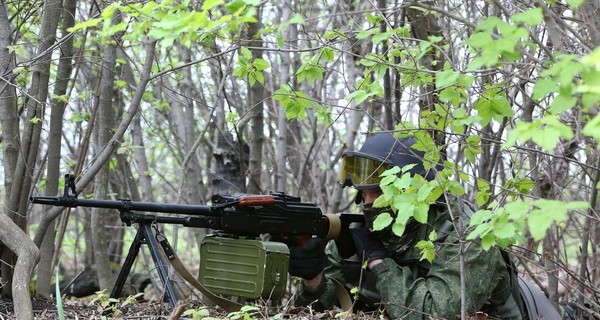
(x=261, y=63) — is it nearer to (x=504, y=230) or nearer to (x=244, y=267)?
(x=244, y=267)

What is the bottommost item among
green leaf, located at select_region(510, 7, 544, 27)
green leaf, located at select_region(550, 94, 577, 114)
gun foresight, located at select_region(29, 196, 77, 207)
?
gun foresight, located at select_region(29, 196, 77, 207)

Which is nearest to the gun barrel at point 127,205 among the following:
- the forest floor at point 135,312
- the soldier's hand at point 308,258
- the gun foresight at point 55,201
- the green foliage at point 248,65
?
the gun foresight at point 55,201

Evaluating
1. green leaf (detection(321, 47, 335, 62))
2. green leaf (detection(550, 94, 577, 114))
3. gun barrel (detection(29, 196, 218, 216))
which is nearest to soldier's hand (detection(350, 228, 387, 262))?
gun barrel (detection(29, 196, 218, 216))

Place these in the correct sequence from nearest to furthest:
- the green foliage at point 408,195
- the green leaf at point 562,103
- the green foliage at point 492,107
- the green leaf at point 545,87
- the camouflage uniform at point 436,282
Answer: the green leaf at point 562,103 < the green leaf at point 545,87 < the green foliage at point 408,195 < the green foliage at point 492,107 < the camouflage uniform at point 436,282

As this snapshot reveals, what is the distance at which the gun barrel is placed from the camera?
3330 mm

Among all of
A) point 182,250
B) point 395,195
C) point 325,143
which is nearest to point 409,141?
point 395,195

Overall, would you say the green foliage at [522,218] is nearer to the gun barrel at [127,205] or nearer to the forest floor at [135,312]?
the forest floor at [135,312]

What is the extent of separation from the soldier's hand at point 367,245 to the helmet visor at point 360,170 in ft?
0.89

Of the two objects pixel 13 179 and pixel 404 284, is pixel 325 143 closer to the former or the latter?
pixel 404 284

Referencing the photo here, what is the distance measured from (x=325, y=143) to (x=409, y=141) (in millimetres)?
2758

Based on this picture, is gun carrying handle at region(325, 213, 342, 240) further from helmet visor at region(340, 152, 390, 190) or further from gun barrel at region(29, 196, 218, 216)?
gun barrel at region(29, 196, 218, 216)

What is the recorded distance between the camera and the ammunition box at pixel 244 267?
147 inches

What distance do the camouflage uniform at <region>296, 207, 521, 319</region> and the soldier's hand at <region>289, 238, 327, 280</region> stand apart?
0.20 meters

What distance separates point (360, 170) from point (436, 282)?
2.46ft
